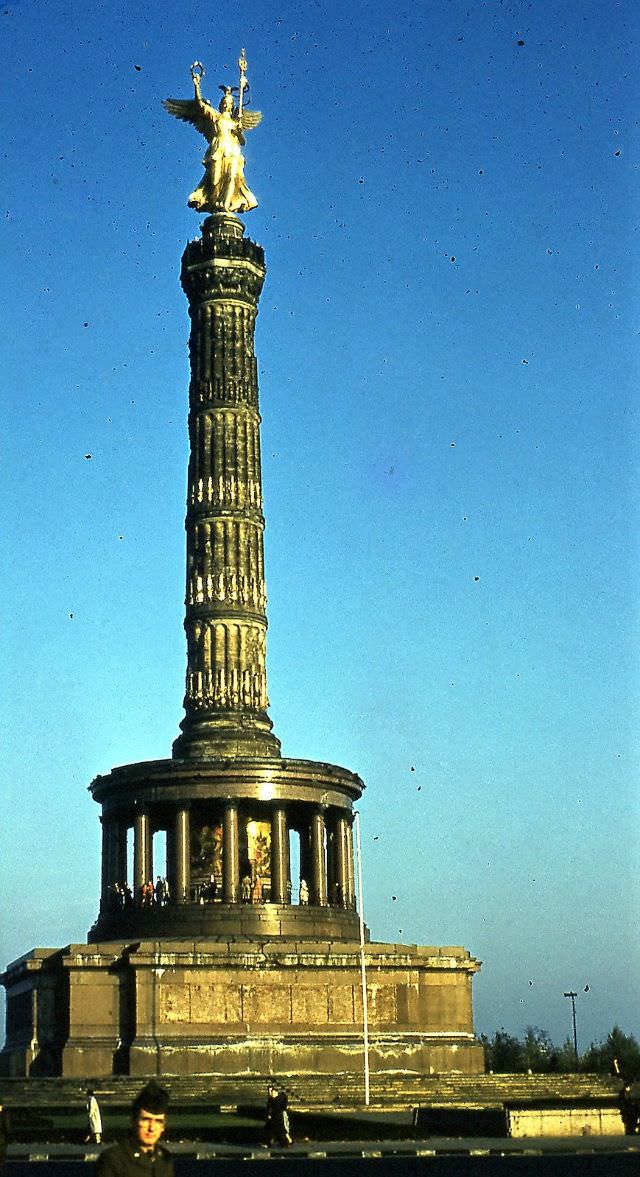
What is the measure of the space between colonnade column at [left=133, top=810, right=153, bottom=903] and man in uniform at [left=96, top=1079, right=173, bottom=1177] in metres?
37.9

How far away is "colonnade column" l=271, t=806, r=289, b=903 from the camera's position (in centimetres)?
4597

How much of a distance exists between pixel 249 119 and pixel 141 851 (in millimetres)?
21989

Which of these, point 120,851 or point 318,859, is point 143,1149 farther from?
point 120,851

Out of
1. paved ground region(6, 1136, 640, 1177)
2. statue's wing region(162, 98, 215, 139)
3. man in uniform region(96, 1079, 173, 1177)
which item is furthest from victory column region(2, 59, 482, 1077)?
man in uniform region(96, 1079, 173, 1177)

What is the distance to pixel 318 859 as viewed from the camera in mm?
47469

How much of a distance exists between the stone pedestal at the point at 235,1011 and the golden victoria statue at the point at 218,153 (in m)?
22.1

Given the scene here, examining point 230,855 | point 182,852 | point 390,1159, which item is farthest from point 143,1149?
point 182,852

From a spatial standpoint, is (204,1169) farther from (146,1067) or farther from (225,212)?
(225,212)

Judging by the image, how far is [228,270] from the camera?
5056cm

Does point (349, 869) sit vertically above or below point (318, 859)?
below

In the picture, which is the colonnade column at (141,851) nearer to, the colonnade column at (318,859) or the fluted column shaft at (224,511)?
the fluted column shaft at (224,511)

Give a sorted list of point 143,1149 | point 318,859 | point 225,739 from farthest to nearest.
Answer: point 318,859, point 225,739, point 143,1149

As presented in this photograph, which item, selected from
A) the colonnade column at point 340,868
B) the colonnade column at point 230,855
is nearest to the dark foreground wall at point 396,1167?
the colonnade column at point 230,855

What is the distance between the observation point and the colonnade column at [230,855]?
45.3 metres
